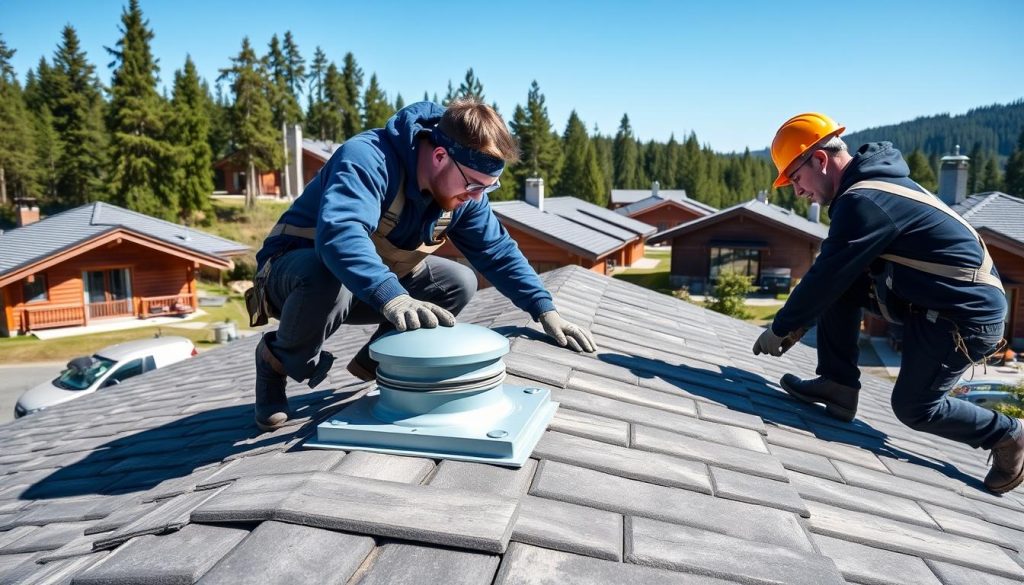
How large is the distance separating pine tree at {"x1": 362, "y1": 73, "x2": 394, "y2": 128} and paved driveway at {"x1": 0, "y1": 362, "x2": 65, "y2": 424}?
156 ft

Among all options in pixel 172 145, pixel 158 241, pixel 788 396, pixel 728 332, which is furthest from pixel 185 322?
pixel 788 396

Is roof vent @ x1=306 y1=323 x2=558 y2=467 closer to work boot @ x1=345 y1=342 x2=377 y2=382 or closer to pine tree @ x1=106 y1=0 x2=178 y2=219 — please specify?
work boot @ x1=345 y1=342 x2=377 y2=382

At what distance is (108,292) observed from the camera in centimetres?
2367

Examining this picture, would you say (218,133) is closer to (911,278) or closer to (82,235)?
(82,235)

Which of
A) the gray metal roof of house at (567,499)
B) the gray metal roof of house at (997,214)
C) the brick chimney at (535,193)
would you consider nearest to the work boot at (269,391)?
the gray metal roof of house at (567,499)

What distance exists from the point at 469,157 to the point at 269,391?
1.25 m

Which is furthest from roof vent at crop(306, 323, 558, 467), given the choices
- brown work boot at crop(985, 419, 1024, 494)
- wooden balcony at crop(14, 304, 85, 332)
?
wooden balcony at crop(14, 304, 85, 332)

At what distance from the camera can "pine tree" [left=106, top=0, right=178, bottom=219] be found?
3481cm

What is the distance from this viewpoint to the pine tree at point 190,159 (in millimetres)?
36812

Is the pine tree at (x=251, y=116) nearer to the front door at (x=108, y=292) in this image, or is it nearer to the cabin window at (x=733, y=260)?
the front door at (x=108, y=292)

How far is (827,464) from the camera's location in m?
2.45

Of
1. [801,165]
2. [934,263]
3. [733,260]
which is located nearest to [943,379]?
[934,263]

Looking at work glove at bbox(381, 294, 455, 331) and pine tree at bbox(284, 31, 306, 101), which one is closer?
work glove at bbox(381, 294, 455, 331)

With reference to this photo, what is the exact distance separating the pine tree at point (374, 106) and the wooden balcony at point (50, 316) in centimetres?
4283
